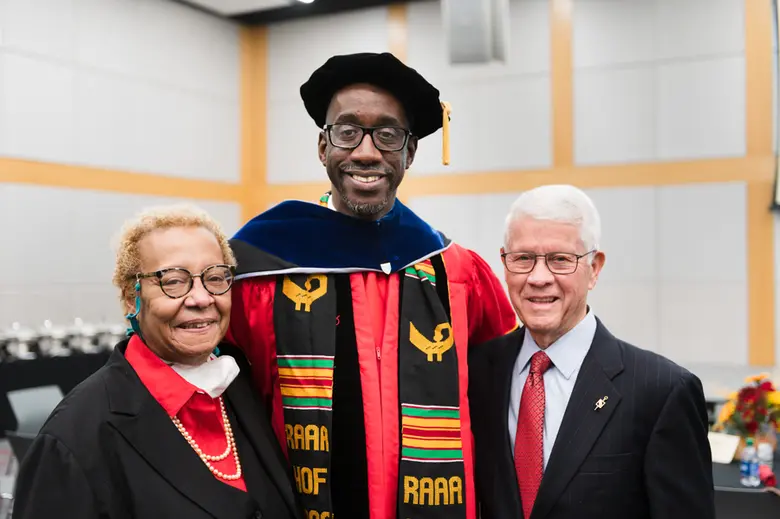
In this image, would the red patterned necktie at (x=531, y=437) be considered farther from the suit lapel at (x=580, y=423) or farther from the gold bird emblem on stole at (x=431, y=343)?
the gold bird emblem on stole at (x=431, y=343)

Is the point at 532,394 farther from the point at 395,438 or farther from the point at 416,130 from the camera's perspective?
the point at 416,130

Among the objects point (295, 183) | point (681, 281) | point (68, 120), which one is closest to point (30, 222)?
point (68, 120)

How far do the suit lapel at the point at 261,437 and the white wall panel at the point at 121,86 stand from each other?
6.16 meters

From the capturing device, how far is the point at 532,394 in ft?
5.63

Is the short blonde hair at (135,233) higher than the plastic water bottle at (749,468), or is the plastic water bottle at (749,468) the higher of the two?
the short blonde hair at (135,233)

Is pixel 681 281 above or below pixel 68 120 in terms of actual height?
below

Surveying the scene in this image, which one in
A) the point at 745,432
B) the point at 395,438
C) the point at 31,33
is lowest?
the point at 745,432

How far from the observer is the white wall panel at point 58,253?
690 centimetres

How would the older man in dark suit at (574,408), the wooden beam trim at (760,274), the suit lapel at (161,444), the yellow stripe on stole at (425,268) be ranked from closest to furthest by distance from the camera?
the suit lapel at (161,444), the older man in dark suit at (574,408), the yellow stripe on stole at (425,268), the wooden beam trim at (760,274)

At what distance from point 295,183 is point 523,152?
3.10 metres

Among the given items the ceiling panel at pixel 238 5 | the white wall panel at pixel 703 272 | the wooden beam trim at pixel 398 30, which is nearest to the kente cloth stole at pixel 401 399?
the white wall panel at pixel 703 272

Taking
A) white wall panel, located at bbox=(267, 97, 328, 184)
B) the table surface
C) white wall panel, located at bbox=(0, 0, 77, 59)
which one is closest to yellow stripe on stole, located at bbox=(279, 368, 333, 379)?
the table surface

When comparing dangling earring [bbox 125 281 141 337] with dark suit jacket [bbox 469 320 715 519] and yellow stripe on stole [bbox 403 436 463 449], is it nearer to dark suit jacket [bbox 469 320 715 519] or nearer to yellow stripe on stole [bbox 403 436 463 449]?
yellow stripe on stole [bbox 403 436 463 449]

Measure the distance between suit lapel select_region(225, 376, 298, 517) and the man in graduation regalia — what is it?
158 millimetres
